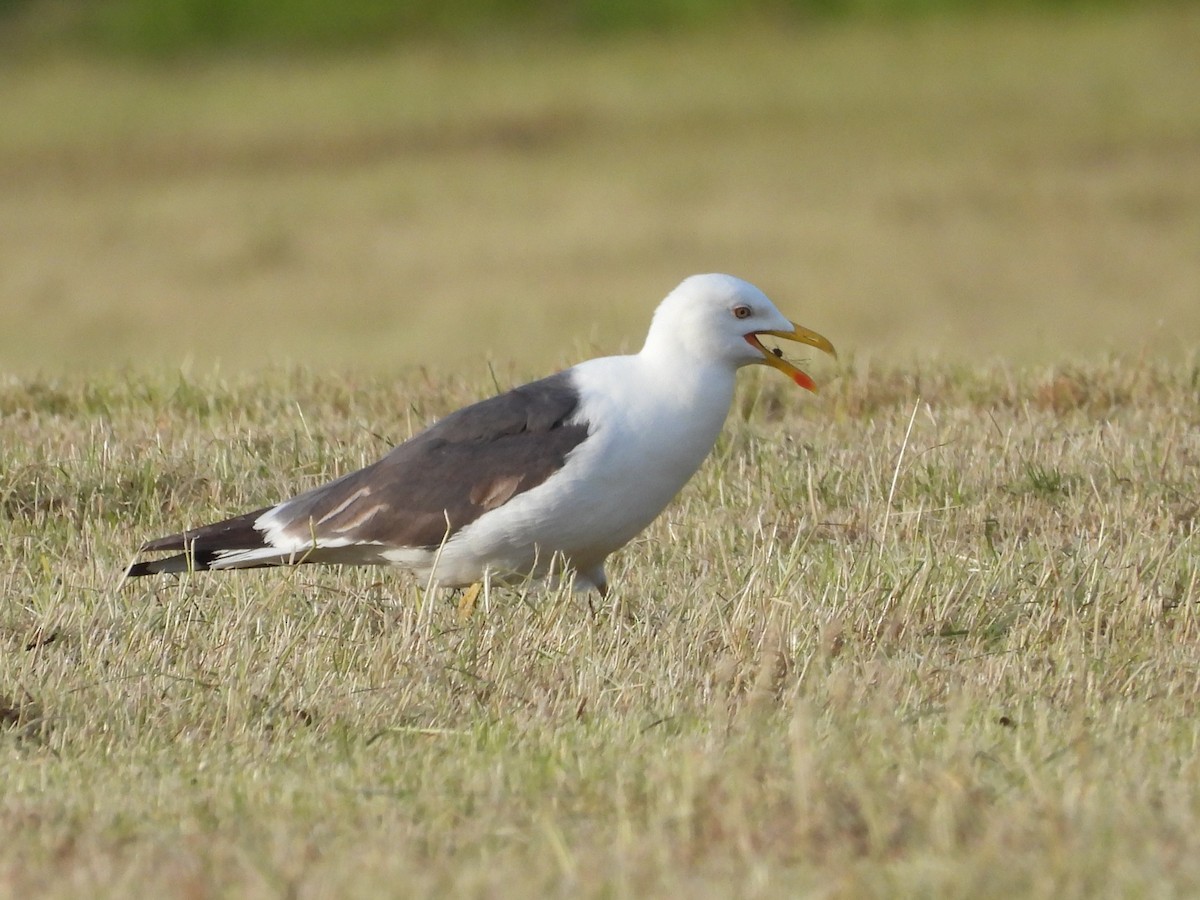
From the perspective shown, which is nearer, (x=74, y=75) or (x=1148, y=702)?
(x=1148, y=702)

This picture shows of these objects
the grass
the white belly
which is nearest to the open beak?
the white belly

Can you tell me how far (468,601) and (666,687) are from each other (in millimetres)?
939

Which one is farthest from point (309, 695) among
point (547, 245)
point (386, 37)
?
point (386, 37)

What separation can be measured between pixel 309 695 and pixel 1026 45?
26305mm

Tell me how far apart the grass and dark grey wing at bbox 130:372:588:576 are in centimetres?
13

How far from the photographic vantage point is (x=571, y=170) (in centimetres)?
2572

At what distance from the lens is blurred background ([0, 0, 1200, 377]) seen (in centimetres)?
1936

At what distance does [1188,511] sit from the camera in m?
5.88

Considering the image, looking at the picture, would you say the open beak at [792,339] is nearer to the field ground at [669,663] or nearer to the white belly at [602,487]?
the white belly at [602,487]

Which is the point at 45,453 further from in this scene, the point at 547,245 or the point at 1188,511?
the point at 547,245

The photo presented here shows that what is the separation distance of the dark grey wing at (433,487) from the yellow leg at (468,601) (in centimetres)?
17

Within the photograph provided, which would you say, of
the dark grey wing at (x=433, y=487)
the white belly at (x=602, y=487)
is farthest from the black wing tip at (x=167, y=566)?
the white belly at (x=602, y=487)

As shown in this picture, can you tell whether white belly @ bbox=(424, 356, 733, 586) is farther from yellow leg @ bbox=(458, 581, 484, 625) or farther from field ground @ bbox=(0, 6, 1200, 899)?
field ground @ bbox=(0, 6, 1200, 899)

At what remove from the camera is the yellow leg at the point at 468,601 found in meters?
4.89
